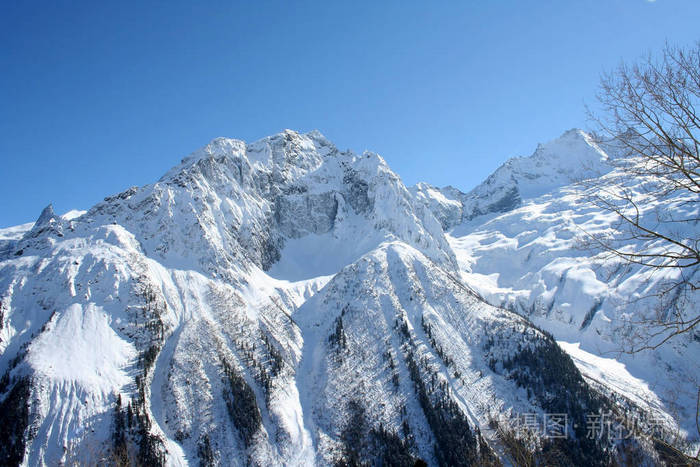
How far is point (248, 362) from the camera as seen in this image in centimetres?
10725

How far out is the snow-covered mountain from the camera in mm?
82062

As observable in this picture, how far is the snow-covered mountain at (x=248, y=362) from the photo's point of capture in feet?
269

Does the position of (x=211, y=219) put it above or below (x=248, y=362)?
above

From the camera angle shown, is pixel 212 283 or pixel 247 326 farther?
pixel 212 283

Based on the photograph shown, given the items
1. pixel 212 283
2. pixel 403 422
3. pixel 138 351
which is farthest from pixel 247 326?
pixel 403 422

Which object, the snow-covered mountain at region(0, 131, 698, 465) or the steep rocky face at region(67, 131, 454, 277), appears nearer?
the snow-covered mountain at region(0, 131, 698, 465)

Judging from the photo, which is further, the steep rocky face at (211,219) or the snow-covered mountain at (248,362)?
the steep rocky face at (211,219)

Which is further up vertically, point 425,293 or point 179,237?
point 179,237

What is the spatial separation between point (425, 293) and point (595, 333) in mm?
93980

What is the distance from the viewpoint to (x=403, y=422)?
99250mm

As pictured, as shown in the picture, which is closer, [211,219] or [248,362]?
[248,362]

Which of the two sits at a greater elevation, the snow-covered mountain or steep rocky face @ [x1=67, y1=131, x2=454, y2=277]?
steep rocky face @ [x1=67, y1=131, x2=454, y2=277]

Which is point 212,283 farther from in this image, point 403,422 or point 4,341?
point 403,422

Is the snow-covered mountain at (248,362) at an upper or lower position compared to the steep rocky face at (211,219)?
lower
